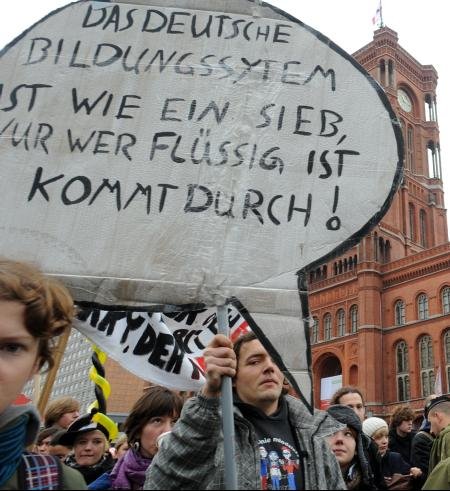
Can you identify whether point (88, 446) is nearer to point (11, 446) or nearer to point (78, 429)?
point (78, 429)

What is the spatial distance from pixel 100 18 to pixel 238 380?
138cm

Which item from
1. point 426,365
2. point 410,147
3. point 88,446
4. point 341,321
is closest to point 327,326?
point 341,321

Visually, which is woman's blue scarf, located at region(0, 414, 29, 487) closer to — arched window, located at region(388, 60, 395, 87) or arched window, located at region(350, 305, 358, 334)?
arched window, located at region(350, 305, 358, 334)

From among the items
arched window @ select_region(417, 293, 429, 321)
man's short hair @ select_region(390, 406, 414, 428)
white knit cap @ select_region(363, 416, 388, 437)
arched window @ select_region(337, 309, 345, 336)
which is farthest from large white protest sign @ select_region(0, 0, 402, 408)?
arched window @ select_region(337, 309, 345, 336)

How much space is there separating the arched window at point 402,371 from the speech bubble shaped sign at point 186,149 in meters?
31.1

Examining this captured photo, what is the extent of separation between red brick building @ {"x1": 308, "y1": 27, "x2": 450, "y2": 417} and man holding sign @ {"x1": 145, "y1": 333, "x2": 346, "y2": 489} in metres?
26.6

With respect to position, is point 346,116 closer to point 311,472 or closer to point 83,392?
point 311,472

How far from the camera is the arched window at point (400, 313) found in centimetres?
3170

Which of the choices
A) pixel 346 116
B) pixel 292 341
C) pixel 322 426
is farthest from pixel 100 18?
pixel 322 426

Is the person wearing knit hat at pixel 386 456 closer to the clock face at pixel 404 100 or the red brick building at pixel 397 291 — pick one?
the red brick building at pixel 397 291

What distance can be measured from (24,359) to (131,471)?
1.55 metres

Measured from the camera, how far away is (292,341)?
1547 millimetres

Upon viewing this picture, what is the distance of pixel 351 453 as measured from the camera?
113 inches

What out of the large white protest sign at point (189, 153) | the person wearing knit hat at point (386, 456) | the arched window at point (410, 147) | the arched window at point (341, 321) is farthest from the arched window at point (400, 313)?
the large white protest sign at point (189, 153)
